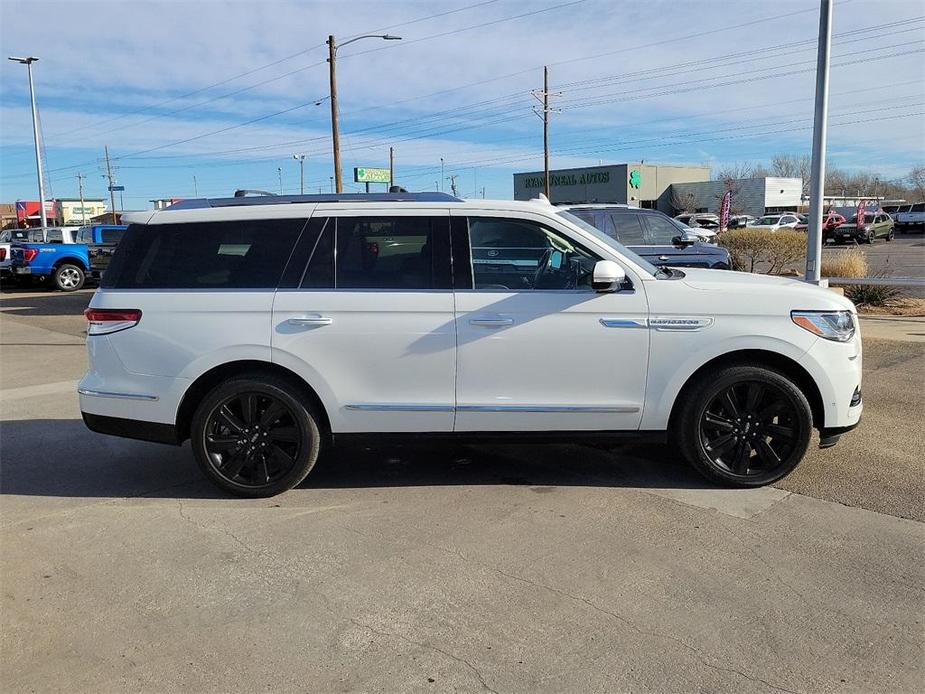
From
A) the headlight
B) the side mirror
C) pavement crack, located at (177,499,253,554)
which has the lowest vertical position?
pavement crack, located at (177,499,253,554)

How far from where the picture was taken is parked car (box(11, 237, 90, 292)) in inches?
833

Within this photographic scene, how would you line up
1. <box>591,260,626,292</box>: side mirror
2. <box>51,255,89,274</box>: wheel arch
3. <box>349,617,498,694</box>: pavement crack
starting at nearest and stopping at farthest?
<box>349,617,498,694</box>: pavement crack < <box>591,260,626,292</box>: side mirror < <box>51,255,89,274</box>: wheel arch

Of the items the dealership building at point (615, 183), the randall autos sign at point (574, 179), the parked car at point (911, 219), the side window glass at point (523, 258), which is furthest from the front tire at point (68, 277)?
the randall autos sign at point (574, 179)

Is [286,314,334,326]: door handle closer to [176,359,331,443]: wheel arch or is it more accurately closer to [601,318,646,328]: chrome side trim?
[176,359,331,443]: wheel arch

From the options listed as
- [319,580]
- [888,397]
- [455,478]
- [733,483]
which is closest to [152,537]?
[319,580]

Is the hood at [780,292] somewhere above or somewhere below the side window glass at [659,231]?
below

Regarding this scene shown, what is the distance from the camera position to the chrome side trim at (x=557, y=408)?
4699 millimetres

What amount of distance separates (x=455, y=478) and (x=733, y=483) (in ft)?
5.83

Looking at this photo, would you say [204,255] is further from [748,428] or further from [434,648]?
[748,428]

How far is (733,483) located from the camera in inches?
189

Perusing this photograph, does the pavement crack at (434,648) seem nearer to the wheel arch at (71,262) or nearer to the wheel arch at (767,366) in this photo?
the wheel arch at (767,366)

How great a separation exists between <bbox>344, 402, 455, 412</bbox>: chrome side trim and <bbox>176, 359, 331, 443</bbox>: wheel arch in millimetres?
214

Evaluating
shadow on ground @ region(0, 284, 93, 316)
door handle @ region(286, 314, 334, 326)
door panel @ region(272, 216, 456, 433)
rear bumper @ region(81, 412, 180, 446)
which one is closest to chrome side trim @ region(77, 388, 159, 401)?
rear bumper @ region(81, 412, 180, 446)

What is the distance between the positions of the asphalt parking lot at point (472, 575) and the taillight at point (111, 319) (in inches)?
43.4
